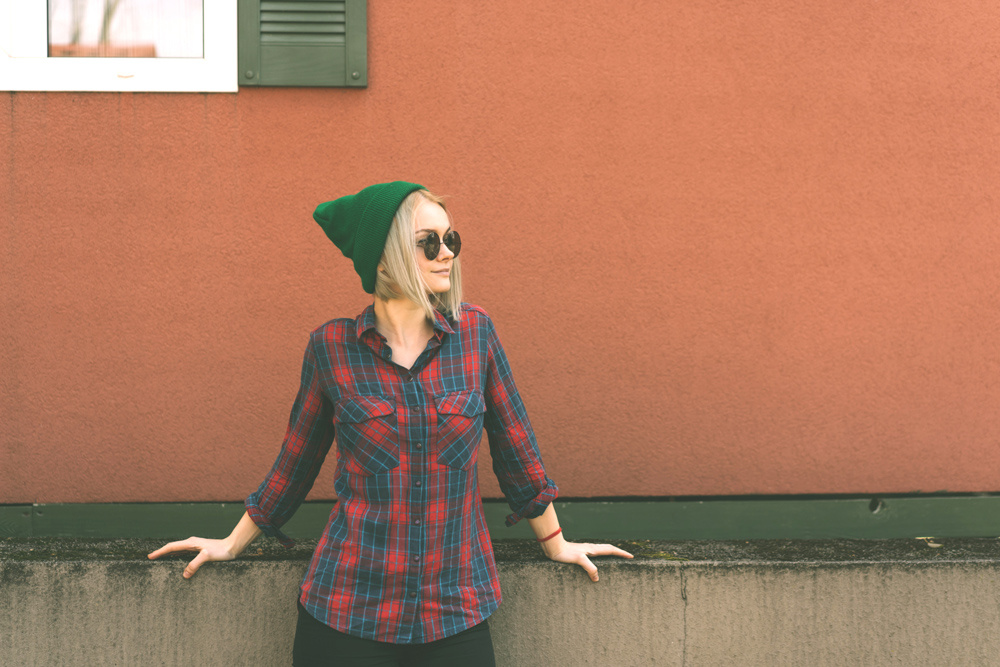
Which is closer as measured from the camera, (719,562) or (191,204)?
(719,562)

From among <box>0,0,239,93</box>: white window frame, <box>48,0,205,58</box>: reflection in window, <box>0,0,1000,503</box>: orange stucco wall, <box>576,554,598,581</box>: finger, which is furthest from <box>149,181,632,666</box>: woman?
<box>48,0,205,58</box>: reflection in window

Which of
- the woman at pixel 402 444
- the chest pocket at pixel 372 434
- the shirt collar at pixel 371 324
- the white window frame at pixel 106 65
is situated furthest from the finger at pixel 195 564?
the white window frame at pixel 106 65

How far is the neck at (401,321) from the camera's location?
6.21 ft

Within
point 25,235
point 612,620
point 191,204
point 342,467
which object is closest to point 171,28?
point 191,204

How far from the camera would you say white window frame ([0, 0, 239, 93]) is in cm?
285

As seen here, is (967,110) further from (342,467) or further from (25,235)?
(25,235)

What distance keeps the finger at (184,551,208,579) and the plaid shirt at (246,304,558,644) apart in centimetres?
46

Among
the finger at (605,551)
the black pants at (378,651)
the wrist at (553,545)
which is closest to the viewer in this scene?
the black pants at (378,651)

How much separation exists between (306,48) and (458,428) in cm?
180

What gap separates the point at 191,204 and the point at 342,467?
152 centimetres

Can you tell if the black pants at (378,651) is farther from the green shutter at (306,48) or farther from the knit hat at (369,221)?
the green shutter at (306,48)

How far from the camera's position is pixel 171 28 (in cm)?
294

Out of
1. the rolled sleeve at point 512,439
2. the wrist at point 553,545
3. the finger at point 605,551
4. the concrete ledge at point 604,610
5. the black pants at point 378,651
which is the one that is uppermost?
the rolled sleeve at point 512,439

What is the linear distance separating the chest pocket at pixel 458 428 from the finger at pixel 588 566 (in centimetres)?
57
